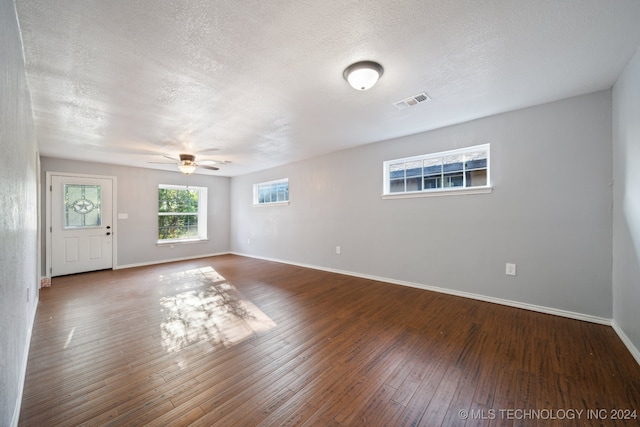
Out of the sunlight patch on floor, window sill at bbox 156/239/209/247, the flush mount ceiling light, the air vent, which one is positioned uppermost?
the air vent

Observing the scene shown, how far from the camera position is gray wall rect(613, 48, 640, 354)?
6.35 ft

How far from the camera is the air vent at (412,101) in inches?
101

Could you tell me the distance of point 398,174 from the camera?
4051 millimetres

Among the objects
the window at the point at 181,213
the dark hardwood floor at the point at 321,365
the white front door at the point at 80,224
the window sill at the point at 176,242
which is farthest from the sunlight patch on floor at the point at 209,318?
the window at the point at 181,213

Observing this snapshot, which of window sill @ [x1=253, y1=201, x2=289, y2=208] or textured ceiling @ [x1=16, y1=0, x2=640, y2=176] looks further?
window sill @ [x1=253, y1=201, x2=289, y2=208]

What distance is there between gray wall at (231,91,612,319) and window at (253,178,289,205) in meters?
1.63

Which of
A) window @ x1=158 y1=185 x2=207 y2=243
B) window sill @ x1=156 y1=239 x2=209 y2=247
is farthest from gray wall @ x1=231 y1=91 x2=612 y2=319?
window @ x1=158 y1=185 x2=207 y2=243

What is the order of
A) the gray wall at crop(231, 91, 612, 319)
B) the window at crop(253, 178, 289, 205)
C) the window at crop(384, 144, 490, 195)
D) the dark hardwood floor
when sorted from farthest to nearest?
the window at crop(253, 178, 289, 205)
the window at crop(384, 144, 490, 195)
the gray wall at crop(231, 91, 612, 319)
the dark hardwood floor

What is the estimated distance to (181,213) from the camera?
652 centimetres

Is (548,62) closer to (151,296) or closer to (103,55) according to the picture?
(103,55)

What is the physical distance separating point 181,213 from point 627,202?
25.7 feet

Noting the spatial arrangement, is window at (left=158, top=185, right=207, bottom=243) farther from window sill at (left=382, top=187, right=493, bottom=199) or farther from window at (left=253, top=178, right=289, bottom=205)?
window sill at (left=382, top=187, right=493, bottom=199)

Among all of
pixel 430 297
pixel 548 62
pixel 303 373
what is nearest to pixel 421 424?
pixel 303 373

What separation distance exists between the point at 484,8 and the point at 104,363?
3738 mm
